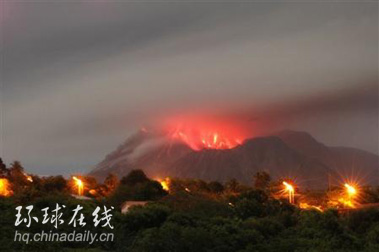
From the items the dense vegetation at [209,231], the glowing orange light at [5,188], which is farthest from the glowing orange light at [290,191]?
the glowing orange light at [5,188]

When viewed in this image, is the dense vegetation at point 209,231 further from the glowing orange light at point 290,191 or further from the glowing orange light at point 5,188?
the glowing orange light at point 5,188

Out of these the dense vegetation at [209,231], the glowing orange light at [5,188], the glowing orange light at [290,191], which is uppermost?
the glowing orange light at [5,188]

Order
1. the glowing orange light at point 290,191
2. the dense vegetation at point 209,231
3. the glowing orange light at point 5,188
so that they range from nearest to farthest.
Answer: the dense vegetation at point 209,231, the glowing orange light at point 290,191, the glowing orange light at point 5,188

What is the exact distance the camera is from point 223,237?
2956 cm

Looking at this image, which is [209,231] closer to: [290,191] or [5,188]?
[290,191]

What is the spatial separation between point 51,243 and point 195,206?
20.7m

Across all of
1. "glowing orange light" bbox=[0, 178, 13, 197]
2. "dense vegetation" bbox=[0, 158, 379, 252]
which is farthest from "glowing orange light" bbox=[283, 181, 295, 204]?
Result: "glowing orange light" bbox=[0, 178, 13, 197]

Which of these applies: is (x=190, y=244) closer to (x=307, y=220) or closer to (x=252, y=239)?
(x=252, y=239)

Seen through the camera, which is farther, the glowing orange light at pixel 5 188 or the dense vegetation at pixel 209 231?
the glowing orange light at pixel 5 188

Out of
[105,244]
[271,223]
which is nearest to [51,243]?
[105,244]

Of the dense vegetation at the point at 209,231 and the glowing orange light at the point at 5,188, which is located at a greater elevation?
the glowing orange light at the point at 5,188

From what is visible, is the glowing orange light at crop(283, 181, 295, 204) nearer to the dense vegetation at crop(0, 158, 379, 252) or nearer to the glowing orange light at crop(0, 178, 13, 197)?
the dense vegetation at crop(0, 158, 379, 252)

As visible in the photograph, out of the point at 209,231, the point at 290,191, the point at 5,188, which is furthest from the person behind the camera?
the point at 5,188

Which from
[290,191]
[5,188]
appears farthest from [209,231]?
[5,188]
